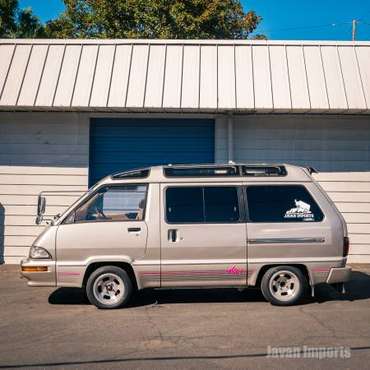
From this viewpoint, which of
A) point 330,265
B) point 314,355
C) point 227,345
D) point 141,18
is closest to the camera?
point 314,355

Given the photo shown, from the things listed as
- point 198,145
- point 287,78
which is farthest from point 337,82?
point 198,145

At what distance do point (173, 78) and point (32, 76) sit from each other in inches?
115

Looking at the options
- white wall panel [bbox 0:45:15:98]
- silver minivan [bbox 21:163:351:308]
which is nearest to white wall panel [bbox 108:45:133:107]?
white wall panel [bbox 0:45:15:98]

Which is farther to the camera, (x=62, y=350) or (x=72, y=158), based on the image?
(x=72, y=158)

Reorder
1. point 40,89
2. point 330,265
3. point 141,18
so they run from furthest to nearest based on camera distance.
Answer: point 141,18, point 40,89, point 330,265

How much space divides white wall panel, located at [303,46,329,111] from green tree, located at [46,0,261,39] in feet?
41.1

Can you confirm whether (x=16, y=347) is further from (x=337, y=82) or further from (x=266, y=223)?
(x=337, y=82)

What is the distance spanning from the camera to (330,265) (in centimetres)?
805

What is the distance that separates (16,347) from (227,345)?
2334mm

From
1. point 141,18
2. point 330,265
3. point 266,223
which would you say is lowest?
point 330,265

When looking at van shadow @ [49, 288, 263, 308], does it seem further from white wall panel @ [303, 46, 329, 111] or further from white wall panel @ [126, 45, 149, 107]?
white wall panel @ [303, 46, 329, 111]

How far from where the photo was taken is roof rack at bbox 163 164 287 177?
27.3 ft

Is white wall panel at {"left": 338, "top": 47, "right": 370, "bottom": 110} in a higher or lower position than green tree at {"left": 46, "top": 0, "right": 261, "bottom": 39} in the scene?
lower

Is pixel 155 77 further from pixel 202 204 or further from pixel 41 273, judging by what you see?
pixel 41 273
